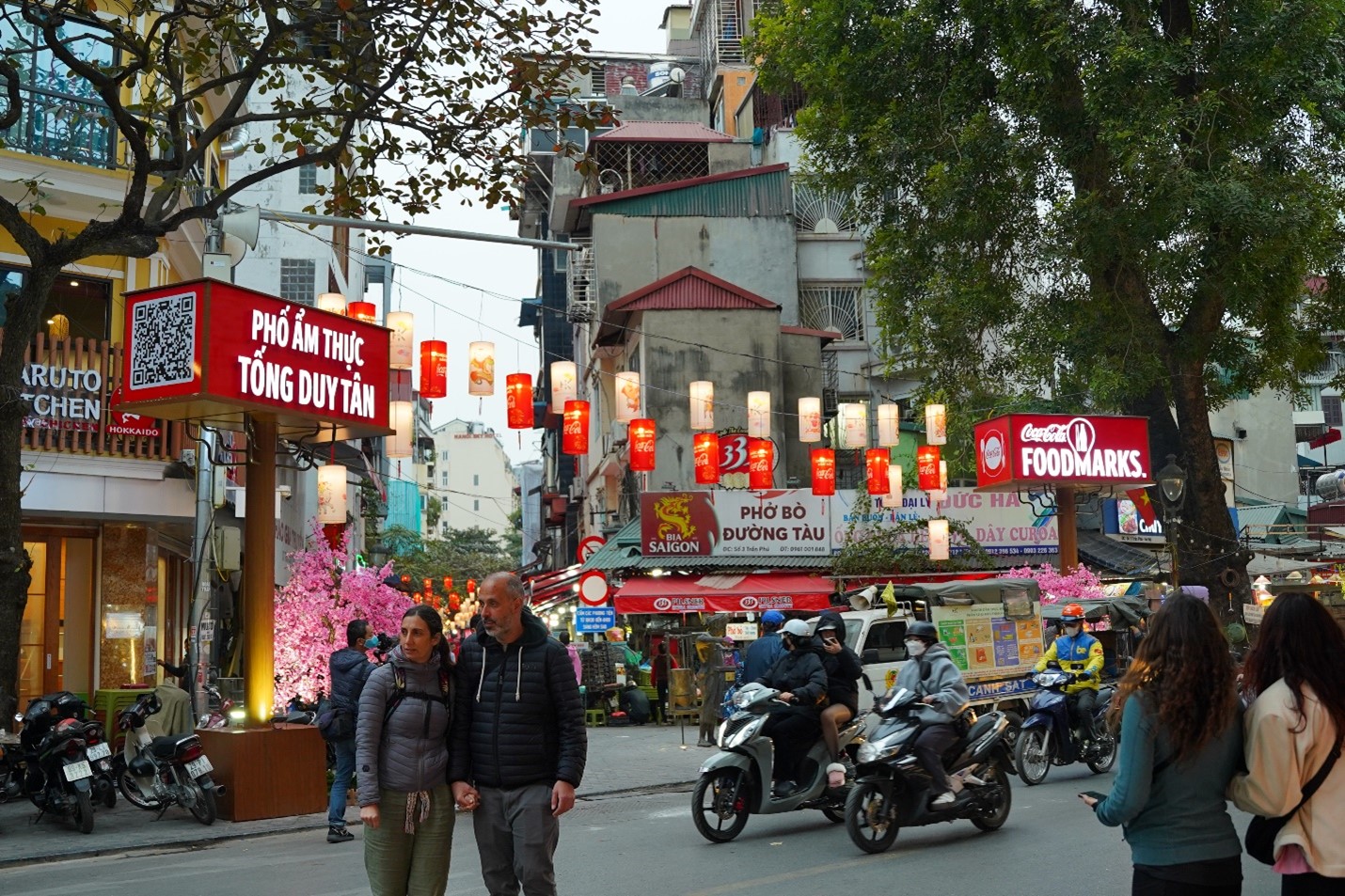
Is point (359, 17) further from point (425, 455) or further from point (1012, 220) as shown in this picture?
point (425, 455)

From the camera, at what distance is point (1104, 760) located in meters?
14.5

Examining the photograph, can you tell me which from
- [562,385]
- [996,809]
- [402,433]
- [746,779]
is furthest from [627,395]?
[996,809]

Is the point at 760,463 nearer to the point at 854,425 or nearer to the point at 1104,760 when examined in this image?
the point at 854,425

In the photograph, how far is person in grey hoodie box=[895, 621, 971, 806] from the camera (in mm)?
10031

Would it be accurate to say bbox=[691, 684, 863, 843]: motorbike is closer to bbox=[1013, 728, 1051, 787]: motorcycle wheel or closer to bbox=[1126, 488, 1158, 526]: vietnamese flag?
bbox=[1013, 728, 1051, 787]: motorcycle wheel

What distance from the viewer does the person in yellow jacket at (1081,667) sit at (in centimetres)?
1434

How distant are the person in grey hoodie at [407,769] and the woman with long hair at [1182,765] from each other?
294 centimetres

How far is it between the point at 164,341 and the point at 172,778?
3.97m

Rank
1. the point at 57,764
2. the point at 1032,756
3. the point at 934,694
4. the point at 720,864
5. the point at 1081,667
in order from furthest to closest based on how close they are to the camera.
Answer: the point at 1081,667 → the point at 1032,756 → the point at 57,764 → the point at 934,694 → the point at 720,864

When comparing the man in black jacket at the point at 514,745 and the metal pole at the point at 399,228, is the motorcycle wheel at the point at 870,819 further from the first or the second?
the metal pole at the point at 399,228

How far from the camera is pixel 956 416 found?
76.5ft

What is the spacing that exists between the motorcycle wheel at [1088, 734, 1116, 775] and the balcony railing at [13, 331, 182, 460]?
11588 mm

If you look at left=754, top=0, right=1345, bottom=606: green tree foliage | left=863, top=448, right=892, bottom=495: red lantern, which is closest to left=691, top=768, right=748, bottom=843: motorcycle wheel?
left=754, top=0, right=1345, bottom=606: green tree foliage

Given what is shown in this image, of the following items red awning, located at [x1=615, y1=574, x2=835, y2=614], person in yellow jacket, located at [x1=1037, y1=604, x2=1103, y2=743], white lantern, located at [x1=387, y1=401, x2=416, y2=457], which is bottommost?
person in yellow jacket, located at [x1=1037, y1=604, x2=1103, y2=743]
